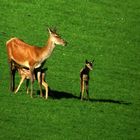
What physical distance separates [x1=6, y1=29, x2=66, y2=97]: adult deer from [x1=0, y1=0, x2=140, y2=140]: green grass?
1195mm

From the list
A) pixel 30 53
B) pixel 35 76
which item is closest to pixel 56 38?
pixel 30 53

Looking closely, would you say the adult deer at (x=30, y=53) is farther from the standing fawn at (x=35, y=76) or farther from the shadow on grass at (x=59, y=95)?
the shadow on grass at (x=59, y=95)

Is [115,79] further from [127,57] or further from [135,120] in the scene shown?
[135,120]

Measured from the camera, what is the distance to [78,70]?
3872 centimetres

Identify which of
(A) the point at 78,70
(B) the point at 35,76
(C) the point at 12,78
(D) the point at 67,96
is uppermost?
(B) the point at 35,76

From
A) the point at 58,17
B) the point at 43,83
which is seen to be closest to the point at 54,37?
the point at 43,83

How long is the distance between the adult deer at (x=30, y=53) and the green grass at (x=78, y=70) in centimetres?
119

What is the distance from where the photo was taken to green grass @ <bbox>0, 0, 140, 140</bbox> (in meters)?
27.6

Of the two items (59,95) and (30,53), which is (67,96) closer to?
(59,95)

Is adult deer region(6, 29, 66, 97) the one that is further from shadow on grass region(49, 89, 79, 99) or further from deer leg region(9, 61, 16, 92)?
shadow on grass region(49, 89, 79, 99)

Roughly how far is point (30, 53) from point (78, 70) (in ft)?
24.6

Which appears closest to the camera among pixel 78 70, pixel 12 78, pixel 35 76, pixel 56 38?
pixel 35 76

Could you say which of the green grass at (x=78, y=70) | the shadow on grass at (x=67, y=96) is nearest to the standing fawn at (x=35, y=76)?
the green grass at (x=78, y=70)

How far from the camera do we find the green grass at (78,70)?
27594 mm
